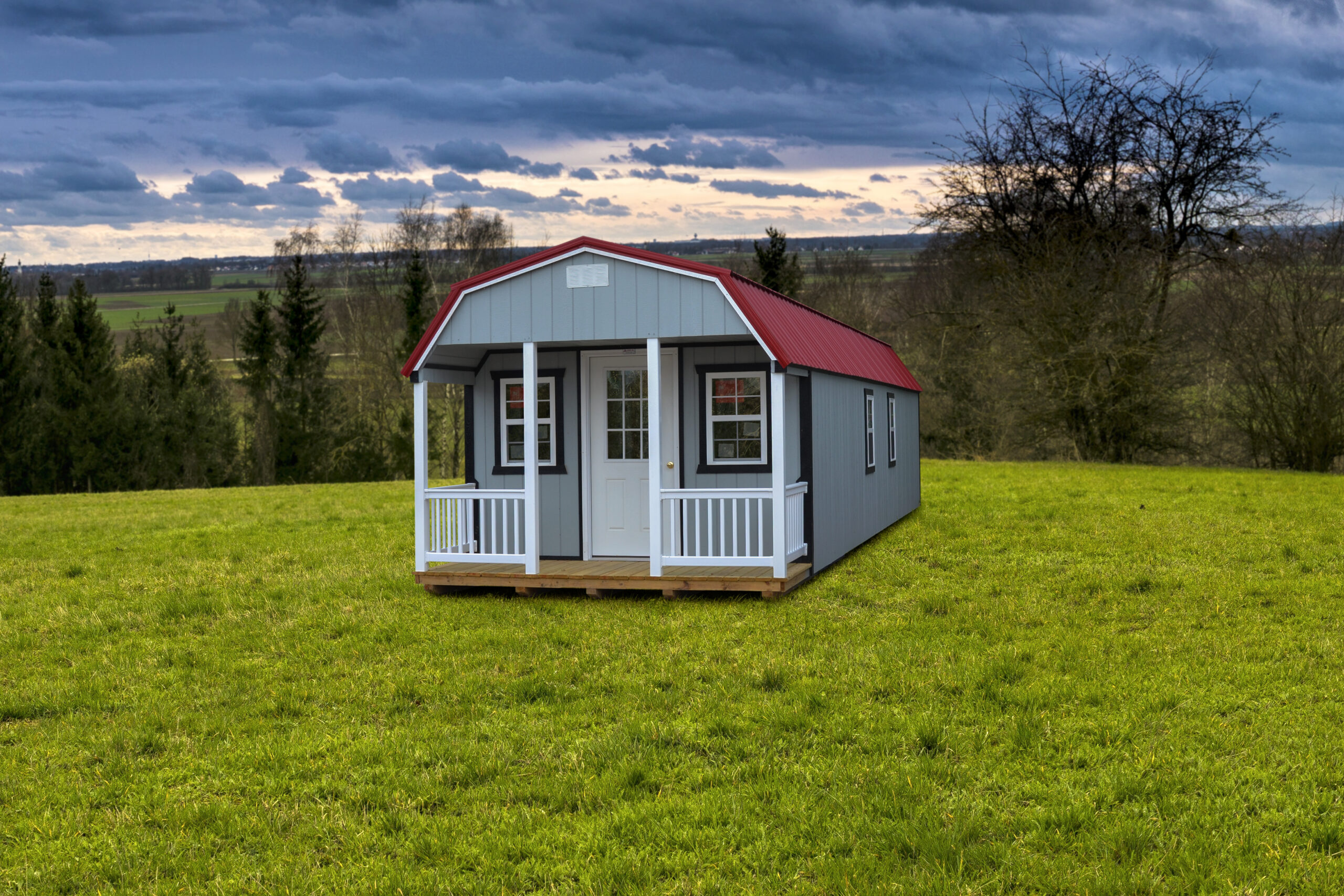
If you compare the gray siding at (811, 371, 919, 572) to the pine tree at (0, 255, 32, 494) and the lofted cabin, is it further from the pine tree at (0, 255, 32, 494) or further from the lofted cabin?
the pine tree at (0, 255, 32, 494)

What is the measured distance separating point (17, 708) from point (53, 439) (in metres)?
35.7

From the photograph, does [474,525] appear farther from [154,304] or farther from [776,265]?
[154,304]

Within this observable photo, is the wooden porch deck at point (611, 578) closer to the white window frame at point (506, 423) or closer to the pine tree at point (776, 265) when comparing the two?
the white window frame at point (506, 423)

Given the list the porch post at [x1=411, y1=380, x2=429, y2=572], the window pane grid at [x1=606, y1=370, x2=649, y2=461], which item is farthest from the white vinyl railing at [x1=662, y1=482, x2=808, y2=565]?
the porch post at [x1=411, y1=380, x2=429, y2=572]

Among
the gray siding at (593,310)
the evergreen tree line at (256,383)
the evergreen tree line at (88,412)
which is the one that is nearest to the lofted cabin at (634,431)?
the gray siding at (593,310)

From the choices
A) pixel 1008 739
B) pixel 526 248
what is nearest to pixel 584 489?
pixel 1008 739

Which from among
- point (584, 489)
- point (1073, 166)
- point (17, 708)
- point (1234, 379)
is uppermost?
point (1073, 166)

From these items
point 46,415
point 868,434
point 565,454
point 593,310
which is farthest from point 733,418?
point 46,415

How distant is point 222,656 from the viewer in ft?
26.8

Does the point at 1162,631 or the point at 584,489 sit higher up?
the point at 584,489

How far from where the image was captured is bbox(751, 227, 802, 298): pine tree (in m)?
39.2

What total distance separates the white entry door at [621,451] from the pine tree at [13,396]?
33.7 metres

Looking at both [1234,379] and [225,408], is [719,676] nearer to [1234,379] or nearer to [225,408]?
[1234,379]

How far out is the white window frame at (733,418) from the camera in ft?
37.0
